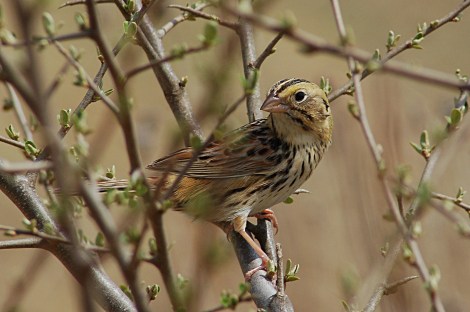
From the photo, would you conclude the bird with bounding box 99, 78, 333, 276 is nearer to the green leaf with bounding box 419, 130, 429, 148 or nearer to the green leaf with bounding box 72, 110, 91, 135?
the green leaf with bounding box 419, 130, 429, 148

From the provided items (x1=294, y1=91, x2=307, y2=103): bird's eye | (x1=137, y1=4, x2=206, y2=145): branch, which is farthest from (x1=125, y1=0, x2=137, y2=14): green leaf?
(x1=294, y1=91, x2=307, y2=103): bird's eye

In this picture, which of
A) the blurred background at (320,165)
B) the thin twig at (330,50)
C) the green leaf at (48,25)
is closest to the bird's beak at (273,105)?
the blurred background at (320,165)

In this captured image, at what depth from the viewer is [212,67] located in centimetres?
164

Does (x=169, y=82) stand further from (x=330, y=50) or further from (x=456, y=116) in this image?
(x=330, y=50)

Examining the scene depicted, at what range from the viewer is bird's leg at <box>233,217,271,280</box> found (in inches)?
141

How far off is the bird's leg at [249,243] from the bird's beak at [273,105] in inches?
22.7

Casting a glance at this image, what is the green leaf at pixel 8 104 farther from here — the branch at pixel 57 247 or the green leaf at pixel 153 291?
the green leaf at pixel 153 291

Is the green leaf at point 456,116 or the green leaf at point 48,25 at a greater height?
the green leaf at point 48,25

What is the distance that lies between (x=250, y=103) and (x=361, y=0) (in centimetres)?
1039

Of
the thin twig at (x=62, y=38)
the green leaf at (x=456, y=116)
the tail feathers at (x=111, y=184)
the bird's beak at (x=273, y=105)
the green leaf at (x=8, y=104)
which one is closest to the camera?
the thin twig at (x=62, y=38)

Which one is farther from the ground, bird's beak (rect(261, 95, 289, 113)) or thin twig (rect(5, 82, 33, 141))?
bird's beak (rect(261, 95, 289, 113))

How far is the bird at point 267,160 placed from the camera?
4562 mm

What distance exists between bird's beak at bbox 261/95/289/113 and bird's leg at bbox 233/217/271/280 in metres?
0.58

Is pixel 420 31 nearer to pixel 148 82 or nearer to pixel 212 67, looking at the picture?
pixel 212 67
